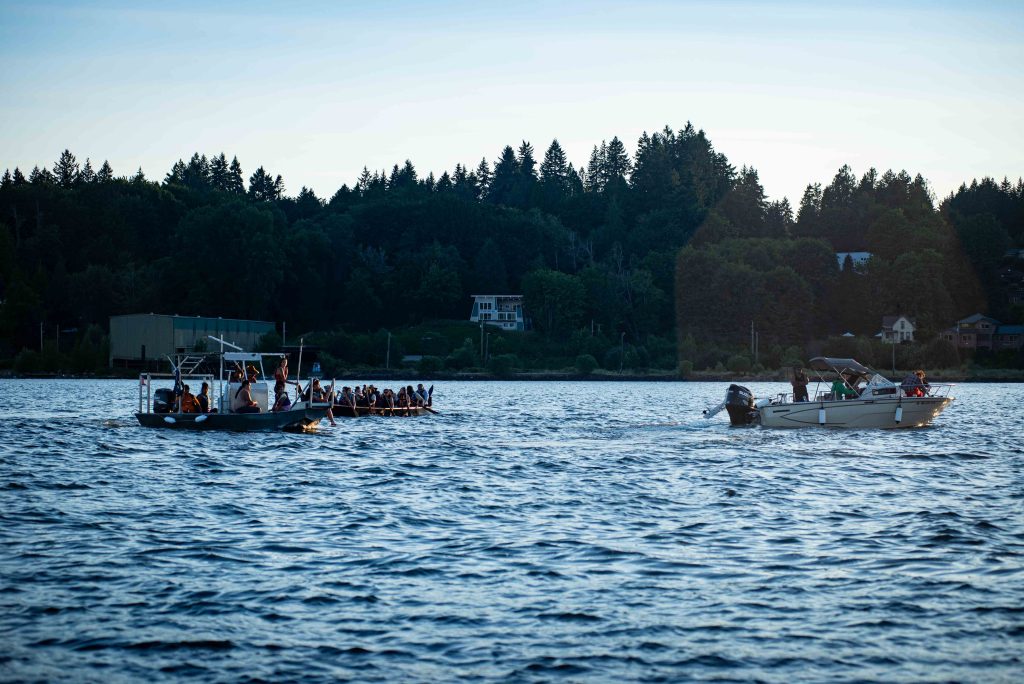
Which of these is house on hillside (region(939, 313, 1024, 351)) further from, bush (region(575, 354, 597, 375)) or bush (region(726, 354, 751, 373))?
bush (region(575, 354, 597, 375))

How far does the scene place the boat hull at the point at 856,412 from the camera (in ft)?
153

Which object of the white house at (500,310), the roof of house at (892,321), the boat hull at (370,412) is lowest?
the boat hull at (370,412)

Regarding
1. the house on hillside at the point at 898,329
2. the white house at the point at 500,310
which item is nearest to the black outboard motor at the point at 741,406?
the house on hillside at the point at 898,329

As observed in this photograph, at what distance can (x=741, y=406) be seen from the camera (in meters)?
50.3

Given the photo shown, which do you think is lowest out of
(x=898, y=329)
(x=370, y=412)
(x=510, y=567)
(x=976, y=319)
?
(x=510, y=567)

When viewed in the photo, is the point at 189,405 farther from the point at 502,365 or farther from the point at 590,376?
the point at 590,376

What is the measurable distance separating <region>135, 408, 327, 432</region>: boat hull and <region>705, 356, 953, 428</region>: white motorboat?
20.3 meters

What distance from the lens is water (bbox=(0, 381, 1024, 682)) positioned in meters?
13.5

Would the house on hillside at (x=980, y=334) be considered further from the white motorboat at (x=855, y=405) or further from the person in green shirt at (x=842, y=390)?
the person in green shirt at (x=842, y=390)

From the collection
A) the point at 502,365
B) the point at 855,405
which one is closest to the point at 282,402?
the point at 855,405

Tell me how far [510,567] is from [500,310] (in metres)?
148

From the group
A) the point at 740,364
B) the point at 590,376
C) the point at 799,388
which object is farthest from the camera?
the point at 590,376

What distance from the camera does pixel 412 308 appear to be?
164375mm

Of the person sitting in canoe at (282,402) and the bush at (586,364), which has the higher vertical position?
the bush at (586,364)
